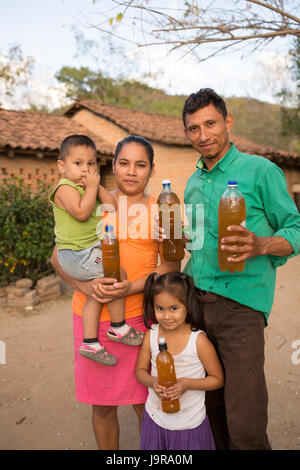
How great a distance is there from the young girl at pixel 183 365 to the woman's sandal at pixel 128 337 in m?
0.10

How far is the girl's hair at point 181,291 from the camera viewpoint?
208cm

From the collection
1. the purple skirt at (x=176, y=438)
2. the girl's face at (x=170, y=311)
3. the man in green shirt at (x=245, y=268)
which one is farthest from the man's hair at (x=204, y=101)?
the purple skirt at (x=176, y=438)

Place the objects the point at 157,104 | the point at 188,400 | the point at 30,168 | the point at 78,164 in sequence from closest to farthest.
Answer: the point at 188,400 < the point at 78,164 < the point at 30,168 < the point at 157,104

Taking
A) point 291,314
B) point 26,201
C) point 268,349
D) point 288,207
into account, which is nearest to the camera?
point 288,207

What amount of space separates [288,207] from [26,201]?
6.45m

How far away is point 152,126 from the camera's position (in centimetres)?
1585

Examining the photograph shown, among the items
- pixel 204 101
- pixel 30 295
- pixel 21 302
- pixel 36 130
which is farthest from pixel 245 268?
pixel 36 130

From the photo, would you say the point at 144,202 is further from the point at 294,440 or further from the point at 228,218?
the point at 294,440

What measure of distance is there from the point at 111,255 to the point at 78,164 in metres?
0.75

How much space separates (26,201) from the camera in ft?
24.1

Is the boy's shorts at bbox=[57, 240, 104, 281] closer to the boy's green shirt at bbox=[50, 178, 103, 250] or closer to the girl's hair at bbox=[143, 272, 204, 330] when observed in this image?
the boy's green shirt at bbox=[50, 178, 103, 250]

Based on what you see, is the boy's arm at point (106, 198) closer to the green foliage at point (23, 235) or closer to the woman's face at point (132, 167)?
the woman's face at point (132, 167)

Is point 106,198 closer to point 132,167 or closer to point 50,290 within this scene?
point 132,167
